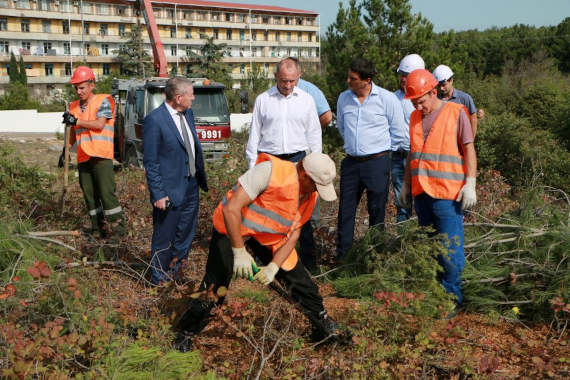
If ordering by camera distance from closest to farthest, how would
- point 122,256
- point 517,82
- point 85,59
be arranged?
point 122,256 < point 517,82 < point 85,59

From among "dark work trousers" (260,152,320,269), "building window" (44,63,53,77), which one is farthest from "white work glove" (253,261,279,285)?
"building window" (44,63,53,77)

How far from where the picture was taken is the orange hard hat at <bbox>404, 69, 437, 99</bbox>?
3.58 m

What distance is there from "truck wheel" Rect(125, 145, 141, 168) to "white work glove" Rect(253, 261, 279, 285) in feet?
25.7

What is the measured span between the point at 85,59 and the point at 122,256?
52.7 m

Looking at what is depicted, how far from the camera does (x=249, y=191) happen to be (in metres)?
2.79

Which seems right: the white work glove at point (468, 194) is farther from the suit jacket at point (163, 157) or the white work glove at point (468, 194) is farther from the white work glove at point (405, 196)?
the suit jacket at point (163, 157)

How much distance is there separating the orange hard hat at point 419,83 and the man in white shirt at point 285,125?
1152mm

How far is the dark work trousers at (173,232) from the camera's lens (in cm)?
409

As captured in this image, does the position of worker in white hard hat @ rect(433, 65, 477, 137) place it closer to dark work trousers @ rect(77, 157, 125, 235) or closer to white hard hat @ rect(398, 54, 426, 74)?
white hard hat @ rect(398, 54, 426, 74)

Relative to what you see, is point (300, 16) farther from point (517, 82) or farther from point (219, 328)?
point (219, 328)

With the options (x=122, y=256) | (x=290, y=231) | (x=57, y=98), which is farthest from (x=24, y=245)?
(x=57, y=98)

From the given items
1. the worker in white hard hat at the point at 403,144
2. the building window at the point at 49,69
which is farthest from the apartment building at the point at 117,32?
the worker in white hard hat at the point at 403,144

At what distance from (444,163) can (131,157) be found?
27.7 ft

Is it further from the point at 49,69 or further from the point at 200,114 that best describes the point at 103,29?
the point at 200,114
